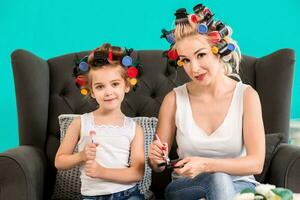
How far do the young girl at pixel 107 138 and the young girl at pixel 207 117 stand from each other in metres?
0.12

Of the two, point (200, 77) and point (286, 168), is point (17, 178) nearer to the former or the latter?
point (200, 77)

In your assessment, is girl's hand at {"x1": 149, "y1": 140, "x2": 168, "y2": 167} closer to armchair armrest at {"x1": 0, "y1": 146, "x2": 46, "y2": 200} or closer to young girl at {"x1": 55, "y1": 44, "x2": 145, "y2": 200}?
young girl at {"x1": 55, "y1": 44, "x2": 145, "y2": 200}

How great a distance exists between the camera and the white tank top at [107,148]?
182 cm

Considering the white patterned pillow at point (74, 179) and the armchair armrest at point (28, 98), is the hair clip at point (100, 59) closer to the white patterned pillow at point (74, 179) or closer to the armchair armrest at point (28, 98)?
the white patterned pillow at point (74, 179)

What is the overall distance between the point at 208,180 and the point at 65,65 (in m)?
1.04

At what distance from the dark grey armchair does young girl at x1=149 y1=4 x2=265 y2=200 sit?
0.25 m

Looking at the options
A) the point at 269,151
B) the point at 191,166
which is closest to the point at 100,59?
the point at 191,166

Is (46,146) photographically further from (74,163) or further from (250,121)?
(250,121)

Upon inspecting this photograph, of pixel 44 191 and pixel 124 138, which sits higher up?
pixel 124 138

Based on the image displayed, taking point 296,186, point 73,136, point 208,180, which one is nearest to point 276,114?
point 296,186

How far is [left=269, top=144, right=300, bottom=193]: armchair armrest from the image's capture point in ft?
6.15

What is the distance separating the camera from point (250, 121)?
1821 mm

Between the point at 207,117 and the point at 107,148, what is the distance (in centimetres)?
39

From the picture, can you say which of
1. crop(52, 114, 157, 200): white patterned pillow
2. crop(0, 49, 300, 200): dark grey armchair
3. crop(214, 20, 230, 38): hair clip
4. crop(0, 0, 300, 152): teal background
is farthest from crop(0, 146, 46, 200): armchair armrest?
crop(0, 0, 300, 152): teal background
